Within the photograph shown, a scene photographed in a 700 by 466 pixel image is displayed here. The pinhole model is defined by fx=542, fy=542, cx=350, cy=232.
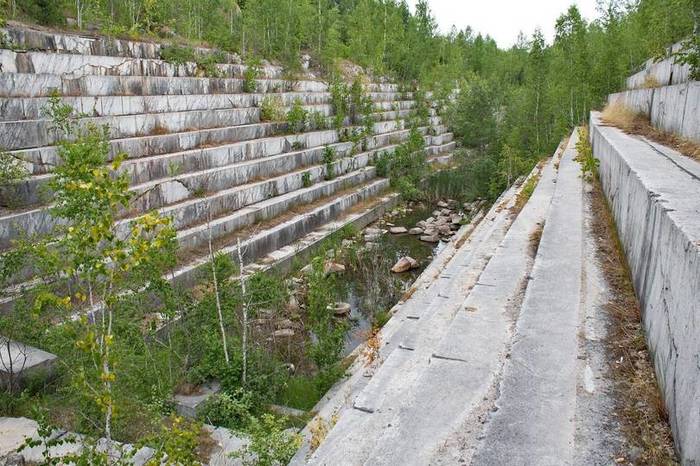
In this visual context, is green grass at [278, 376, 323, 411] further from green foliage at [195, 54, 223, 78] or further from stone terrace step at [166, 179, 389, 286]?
green foliage at [195, 54, 223, 78]

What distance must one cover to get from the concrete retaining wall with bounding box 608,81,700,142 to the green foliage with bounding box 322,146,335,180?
8589 mm

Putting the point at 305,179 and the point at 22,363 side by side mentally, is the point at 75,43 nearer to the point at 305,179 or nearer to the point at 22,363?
the point at 305,179

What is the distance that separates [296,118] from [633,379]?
47.3 feet

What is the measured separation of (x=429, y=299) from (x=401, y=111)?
18980mm

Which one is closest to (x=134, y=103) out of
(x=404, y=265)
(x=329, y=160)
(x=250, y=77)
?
(x=250, y=77)

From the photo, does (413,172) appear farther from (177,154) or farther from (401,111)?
(177,154)

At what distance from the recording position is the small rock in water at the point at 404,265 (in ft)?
41.5

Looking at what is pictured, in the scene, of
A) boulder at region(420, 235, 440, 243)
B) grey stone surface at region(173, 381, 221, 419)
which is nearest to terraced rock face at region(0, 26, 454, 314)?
boulder at region(420, 235, 440, 243)

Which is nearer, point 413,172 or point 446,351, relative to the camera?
point 446,351

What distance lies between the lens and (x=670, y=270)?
10.00 ft

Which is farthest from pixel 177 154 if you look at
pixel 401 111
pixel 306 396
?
pixel 401 111

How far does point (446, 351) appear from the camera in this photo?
377cm

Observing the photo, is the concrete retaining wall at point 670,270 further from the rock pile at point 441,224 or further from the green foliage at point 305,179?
the green foliage at point 305,179

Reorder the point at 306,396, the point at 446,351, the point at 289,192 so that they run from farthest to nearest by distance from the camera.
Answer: the point at 289,192
the point at 306,396
the point at 446,351
